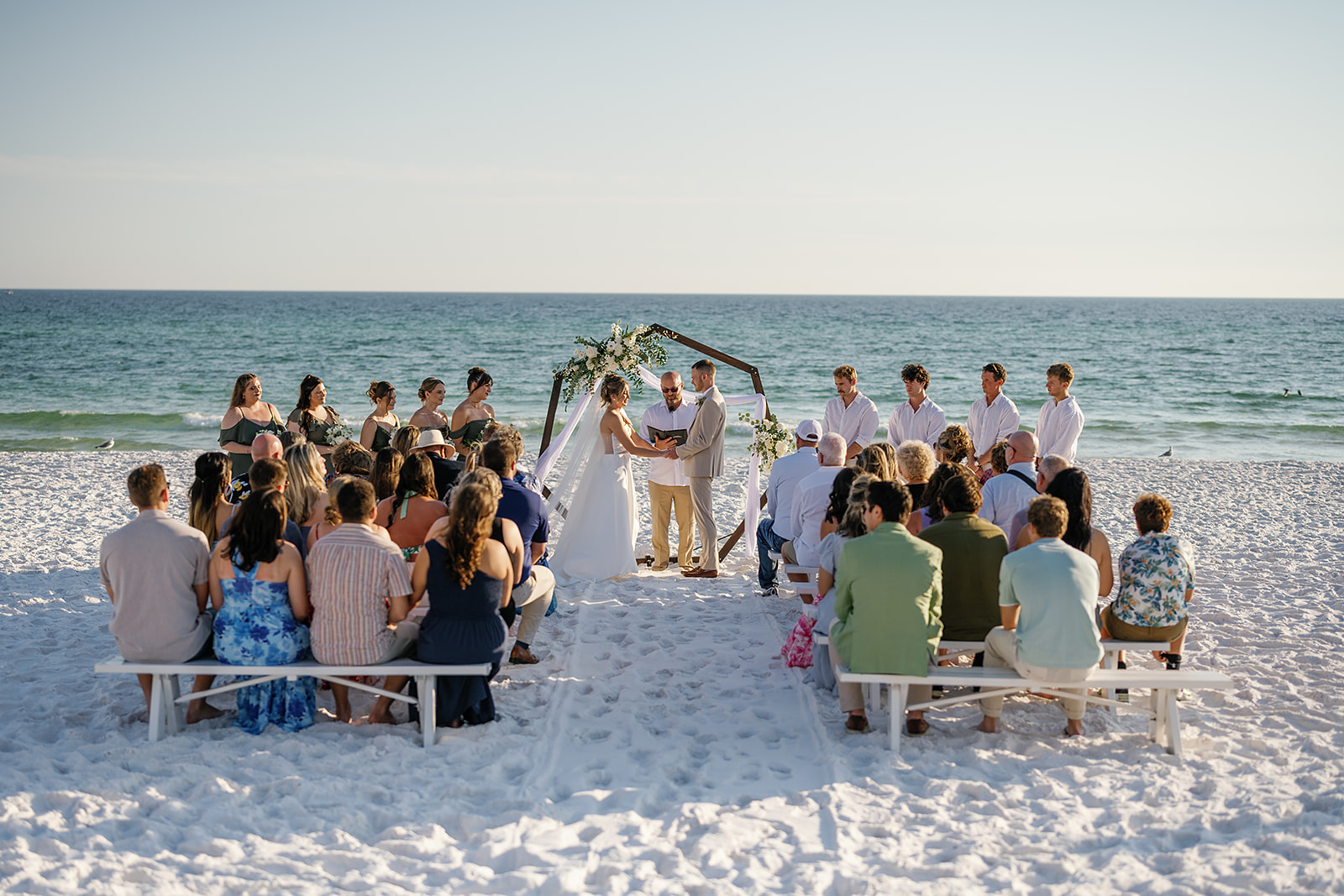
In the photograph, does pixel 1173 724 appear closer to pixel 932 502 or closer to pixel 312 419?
pixel 932 502

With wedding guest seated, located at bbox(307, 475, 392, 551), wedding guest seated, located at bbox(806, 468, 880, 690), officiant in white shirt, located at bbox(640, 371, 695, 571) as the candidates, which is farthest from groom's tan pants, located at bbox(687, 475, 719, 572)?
wedding guest seated, located at bbox(307, 475, 392, 551)

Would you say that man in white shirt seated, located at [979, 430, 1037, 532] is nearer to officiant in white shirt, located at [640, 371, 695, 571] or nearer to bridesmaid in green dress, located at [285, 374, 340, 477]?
officiant in white shirt, located at [640, 371, 695, 571]

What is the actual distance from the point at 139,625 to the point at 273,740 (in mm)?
876

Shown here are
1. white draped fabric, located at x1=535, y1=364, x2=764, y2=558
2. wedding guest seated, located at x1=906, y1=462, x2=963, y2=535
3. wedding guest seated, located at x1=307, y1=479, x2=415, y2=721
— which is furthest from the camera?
white draped fabric, located at x1=535, y1=364, x2=764, y2=558

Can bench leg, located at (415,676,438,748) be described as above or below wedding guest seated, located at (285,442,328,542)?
below

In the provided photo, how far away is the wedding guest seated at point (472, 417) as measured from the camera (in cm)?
791

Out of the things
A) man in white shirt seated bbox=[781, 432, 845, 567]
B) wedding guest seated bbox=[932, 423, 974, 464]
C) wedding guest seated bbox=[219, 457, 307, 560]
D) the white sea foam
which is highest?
wedding guest seated bbox=[932, 423, 974, 464]

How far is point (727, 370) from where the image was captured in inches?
1366

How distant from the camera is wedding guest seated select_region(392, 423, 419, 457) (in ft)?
20.9

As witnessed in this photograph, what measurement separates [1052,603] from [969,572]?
1.88 ft

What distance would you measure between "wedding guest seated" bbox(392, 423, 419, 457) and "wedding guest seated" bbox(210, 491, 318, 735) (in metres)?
1.69

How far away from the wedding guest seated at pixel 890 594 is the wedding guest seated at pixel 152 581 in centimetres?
326

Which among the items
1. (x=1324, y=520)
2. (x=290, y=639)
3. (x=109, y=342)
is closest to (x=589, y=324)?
(x=109, y=342)

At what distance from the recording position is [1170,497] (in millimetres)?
11938
